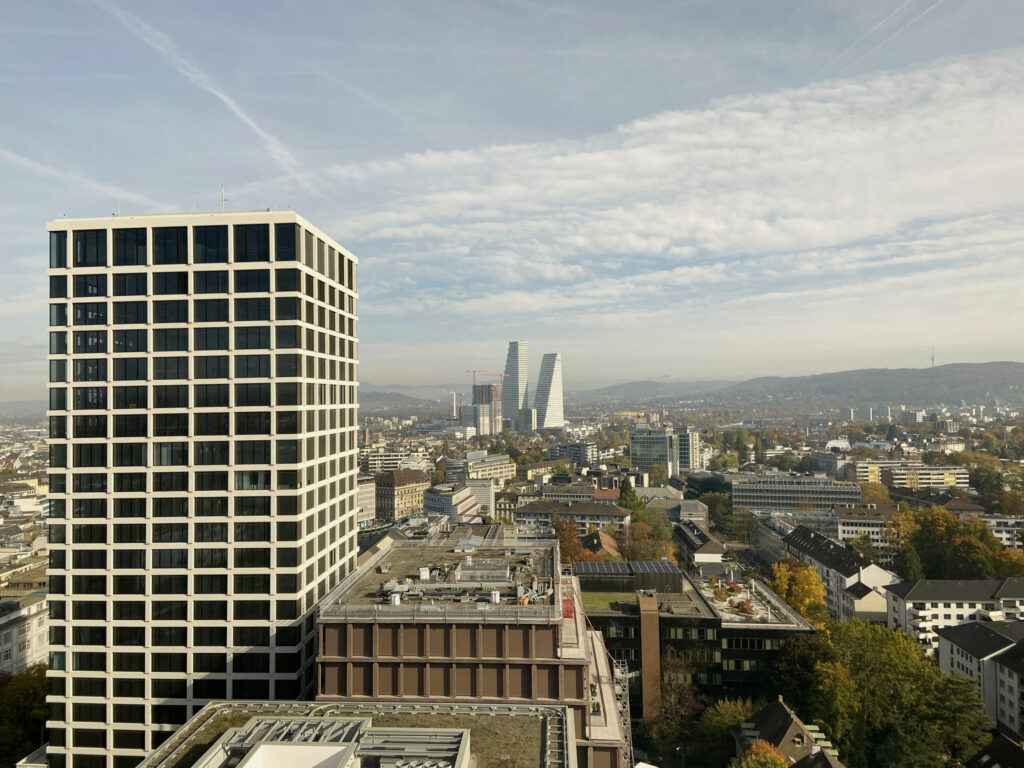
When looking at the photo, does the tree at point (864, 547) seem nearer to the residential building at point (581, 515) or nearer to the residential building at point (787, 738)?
the residential building at point (581, 515)

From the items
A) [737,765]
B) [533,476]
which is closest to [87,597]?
[737,765]

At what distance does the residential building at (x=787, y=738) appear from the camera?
113 feet

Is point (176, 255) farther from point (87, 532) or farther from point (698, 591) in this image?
point (698, 591)

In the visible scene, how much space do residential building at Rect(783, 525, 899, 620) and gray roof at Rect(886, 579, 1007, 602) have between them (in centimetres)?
693

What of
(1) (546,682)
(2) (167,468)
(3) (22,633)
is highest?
(2) (167,468)

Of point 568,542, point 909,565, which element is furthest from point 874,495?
point 568,542

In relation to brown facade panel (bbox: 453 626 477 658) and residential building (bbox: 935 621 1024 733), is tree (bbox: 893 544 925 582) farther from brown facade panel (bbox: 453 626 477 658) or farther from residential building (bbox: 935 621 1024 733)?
brown facade panel (bbox: 453 626 477 658)

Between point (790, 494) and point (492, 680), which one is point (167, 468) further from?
point (790, 494)

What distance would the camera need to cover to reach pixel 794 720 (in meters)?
38.7

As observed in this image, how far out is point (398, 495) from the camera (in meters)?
146

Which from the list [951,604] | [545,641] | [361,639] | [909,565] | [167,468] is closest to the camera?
[545,641]

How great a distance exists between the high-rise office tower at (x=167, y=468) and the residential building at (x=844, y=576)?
67.0m

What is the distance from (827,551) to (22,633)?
92.3m

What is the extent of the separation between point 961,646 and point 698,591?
939 inches
